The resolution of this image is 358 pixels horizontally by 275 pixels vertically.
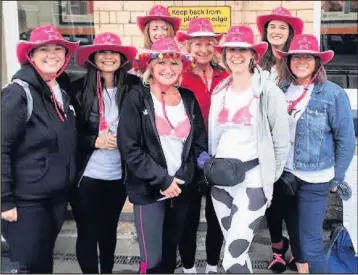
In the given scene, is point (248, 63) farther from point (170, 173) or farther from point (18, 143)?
point (18, 143)

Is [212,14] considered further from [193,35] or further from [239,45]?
[239,45]

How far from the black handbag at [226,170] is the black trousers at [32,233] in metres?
0.87

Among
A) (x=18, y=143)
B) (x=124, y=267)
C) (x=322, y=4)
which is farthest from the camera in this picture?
(x=322, y=4)

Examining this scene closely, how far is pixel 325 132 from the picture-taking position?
10.1ft

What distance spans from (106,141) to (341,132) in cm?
136

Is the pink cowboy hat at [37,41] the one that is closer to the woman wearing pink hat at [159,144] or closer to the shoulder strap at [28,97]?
the shoulder strap at [28,97]

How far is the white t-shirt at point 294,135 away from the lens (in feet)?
10.1

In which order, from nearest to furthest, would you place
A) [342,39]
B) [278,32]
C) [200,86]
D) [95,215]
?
[95,215] → [200,86] → [278,32] → [342,39]

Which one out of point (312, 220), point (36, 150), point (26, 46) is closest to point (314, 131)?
point (312, 220)

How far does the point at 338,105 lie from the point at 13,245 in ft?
6.49

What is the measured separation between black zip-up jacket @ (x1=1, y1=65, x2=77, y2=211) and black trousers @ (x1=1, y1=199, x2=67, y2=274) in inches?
2.4

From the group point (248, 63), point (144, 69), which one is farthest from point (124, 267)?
point (248, 63)

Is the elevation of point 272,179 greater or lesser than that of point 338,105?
lesser

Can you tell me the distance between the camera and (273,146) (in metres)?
2.99
